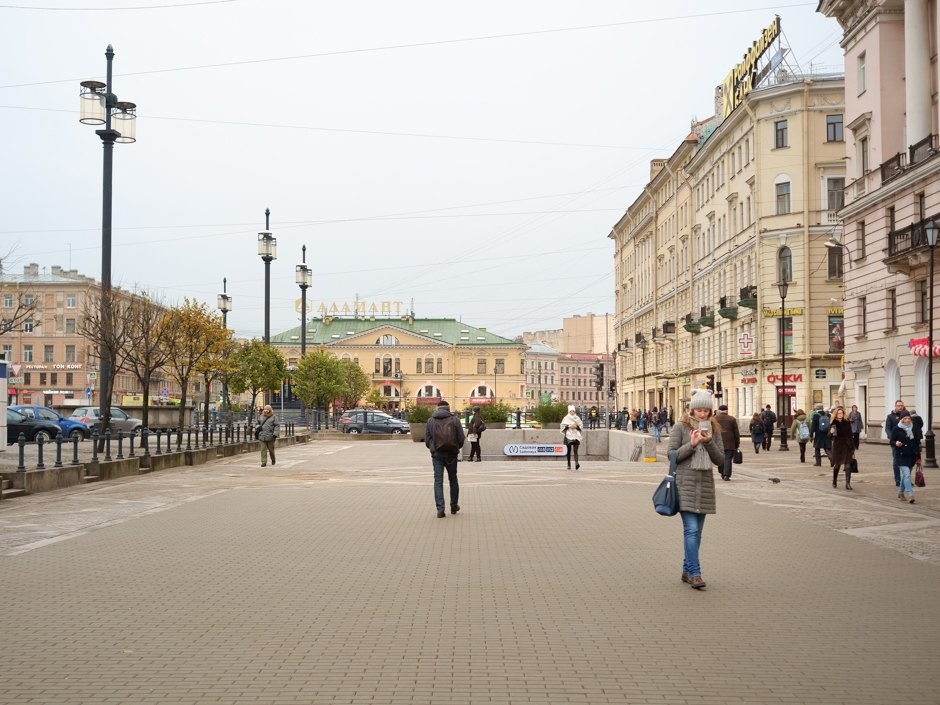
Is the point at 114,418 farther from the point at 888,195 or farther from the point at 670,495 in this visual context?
the point at 670,495

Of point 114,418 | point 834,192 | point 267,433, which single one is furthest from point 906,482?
point 114,418

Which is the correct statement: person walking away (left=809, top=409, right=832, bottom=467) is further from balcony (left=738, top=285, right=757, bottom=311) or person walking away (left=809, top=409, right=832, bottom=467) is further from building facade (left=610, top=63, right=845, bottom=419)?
balcony (left=738, top=285, right=757, bottom=311)

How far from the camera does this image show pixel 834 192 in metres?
54.1

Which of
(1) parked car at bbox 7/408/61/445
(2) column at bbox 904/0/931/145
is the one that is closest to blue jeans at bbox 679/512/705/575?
(2) column at bbox 904/0/931/145

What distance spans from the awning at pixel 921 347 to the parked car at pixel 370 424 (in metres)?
31.7

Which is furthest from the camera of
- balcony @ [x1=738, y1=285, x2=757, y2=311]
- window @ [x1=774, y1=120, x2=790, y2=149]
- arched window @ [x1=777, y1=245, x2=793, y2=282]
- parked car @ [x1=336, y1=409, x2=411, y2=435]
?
parked car @ [x1=336, y1=409, x2=411, y2=435]

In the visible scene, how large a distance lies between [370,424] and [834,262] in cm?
2650

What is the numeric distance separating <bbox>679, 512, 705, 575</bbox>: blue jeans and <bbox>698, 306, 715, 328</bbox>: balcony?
2156 inches

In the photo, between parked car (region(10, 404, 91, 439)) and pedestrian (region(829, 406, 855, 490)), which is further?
parked car (region(10, 404, 91, 439))

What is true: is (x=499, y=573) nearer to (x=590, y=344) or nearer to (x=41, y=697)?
(x=41, y=697)

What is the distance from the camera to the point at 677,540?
1330cm

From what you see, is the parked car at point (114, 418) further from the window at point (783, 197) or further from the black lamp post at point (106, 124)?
the window at point (783, 197)

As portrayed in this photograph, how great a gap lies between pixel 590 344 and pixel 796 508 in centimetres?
16560

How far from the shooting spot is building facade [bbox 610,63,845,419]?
53812 millimetres
